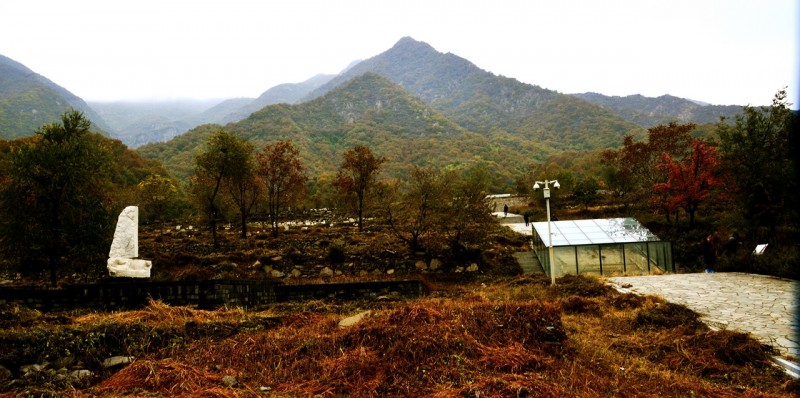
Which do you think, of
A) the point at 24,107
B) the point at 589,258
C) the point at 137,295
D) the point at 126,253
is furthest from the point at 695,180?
the point at 24,107

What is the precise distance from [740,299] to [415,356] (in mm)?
9868

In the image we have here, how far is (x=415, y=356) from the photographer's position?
559cm

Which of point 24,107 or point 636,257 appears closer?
point 636,257

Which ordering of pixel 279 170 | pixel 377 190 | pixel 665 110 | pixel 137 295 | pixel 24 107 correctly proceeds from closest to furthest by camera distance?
pixel 137 295
pixel 377 190
pixel 279 170
pixel 24 107
pixel 665 110

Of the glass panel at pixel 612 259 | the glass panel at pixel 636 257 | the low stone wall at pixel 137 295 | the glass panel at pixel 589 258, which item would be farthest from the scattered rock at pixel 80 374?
the glass panel at pixel 636 257

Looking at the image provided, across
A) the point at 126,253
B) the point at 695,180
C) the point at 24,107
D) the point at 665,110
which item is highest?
the point at 665,110

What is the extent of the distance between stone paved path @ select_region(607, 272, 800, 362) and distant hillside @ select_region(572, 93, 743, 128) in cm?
13990

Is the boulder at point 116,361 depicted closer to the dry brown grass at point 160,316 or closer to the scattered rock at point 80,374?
the scattered rock at point 80,374

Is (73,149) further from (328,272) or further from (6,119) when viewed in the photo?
(6,119)

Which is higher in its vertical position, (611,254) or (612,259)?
(611,254)

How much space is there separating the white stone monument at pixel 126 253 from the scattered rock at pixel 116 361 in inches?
245

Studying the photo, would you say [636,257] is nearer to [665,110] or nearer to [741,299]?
[741,299]

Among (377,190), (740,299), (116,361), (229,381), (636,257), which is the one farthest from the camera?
(377,190)

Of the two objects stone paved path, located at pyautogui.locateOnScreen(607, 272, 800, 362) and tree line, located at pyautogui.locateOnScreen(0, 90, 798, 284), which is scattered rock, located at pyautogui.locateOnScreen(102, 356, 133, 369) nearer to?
stone paved path, located at pyautogui.locateOnScreen(607, 272, 800, 362)
